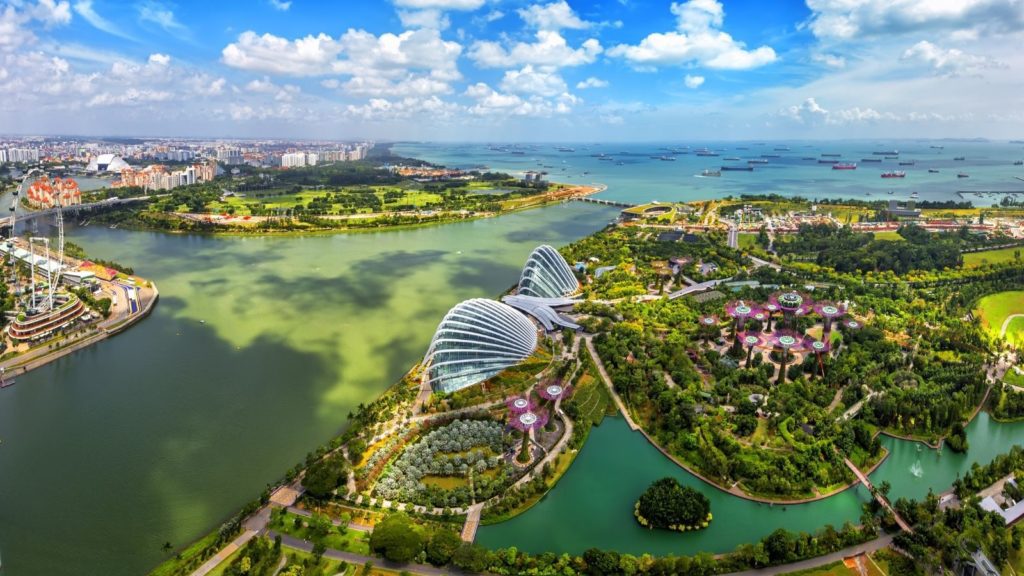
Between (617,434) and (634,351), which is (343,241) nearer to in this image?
(634,351)

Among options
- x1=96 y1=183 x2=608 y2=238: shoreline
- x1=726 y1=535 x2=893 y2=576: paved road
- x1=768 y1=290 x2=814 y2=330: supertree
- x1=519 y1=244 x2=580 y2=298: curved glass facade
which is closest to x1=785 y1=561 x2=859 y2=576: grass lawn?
x1=726 y1=535 x2=893 y2=576: paved road

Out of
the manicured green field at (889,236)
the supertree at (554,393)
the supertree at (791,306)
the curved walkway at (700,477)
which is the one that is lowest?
the curved walkway at (700,477)

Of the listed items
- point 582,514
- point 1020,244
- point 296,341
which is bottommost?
point 582,514

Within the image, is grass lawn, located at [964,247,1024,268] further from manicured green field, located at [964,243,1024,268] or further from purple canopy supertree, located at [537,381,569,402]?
purple canopy supertree, located at [537,381,569,402]


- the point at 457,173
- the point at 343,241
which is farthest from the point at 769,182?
the point at 343,241

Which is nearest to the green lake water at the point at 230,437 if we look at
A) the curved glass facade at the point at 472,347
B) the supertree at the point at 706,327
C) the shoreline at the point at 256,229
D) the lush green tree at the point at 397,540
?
the lush green tree at the point at 397,540

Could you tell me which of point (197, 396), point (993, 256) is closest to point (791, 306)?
point (197, 396)

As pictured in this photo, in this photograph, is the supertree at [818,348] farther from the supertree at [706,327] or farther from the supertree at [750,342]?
the supertree at [706,327]
